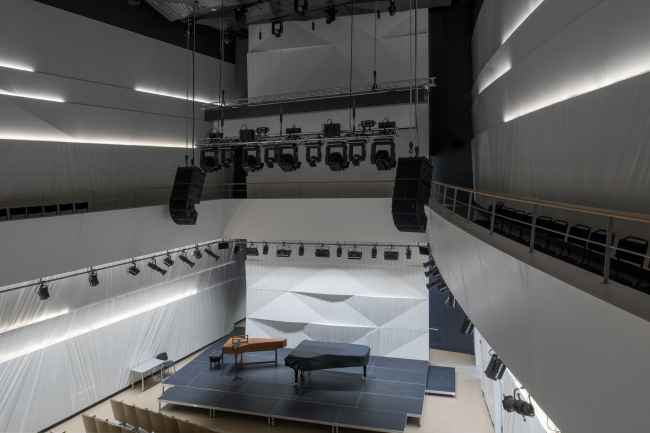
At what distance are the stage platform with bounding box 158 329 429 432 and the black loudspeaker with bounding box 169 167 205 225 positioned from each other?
4005 mm

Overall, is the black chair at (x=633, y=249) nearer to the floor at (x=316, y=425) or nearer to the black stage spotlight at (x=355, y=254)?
the floor at (x=316, y=425)

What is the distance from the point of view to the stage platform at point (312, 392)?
30.1 ft

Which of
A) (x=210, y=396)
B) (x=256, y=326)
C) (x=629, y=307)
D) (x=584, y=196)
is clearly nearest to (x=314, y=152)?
(x=256, y=326)

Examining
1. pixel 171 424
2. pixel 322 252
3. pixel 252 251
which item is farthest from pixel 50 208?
pixel 322 252

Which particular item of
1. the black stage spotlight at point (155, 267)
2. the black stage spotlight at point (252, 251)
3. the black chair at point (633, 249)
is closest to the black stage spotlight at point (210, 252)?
the black stage spotlight at point (252, 251)

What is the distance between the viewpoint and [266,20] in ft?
48.2

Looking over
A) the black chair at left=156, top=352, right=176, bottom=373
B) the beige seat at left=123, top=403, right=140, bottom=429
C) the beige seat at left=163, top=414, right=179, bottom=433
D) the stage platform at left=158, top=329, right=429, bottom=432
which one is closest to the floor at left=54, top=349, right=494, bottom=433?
the stage platform at left=158, top=329, right=429, bottom=432

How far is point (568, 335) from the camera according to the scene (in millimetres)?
2598

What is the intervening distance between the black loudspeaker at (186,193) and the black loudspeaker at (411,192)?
196 inches

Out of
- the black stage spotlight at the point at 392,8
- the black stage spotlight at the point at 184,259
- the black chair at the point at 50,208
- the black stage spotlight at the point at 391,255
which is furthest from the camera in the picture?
the black stage spotlight at the point at 391,255

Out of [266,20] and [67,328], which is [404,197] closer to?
[67,328]

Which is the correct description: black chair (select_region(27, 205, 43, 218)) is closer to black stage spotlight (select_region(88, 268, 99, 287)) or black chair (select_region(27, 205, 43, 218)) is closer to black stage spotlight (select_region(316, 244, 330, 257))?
black stage spotlight (select_region(88, 268, 99, 287))

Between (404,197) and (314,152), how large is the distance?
22.5 ft

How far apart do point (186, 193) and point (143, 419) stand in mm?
4813
